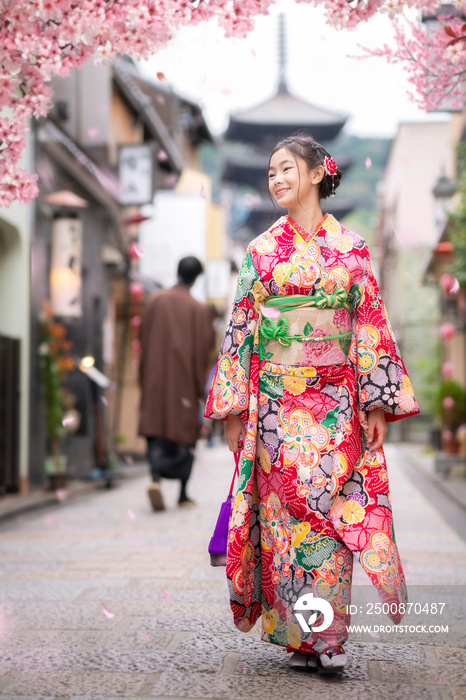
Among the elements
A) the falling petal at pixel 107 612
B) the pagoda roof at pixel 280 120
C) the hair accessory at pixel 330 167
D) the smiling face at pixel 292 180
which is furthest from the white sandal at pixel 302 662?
the pagoda roof at pixel 280 120

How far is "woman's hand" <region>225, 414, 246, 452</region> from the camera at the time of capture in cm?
316

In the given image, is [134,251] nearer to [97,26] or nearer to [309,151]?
[97,26]

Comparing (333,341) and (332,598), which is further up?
(333,341)

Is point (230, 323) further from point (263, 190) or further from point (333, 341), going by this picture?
point (263, 190)

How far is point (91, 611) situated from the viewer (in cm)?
392

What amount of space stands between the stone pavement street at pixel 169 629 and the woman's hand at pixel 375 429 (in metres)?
0.78

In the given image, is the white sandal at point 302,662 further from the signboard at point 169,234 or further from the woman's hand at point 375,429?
the signboard at point 169,234

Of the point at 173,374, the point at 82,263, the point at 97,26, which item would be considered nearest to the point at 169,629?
the point at 97,26

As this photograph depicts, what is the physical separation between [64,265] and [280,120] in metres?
34.2

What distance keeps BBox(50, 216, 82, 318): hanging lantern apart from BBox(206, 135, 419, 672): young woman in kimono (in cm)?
776

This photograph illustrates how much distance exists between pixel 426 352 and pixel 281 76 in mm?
19378

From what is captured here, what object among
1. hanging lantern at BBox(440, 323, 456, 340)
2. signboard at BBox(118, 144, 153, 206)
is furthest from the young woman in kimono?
hanging lantern at BBox(440, 323, 456, 340)

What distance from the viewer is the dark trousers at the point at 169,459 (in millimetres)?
7461

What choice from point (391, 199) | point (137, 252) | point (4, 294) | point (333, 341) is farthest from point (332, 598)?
point (391, 199)
